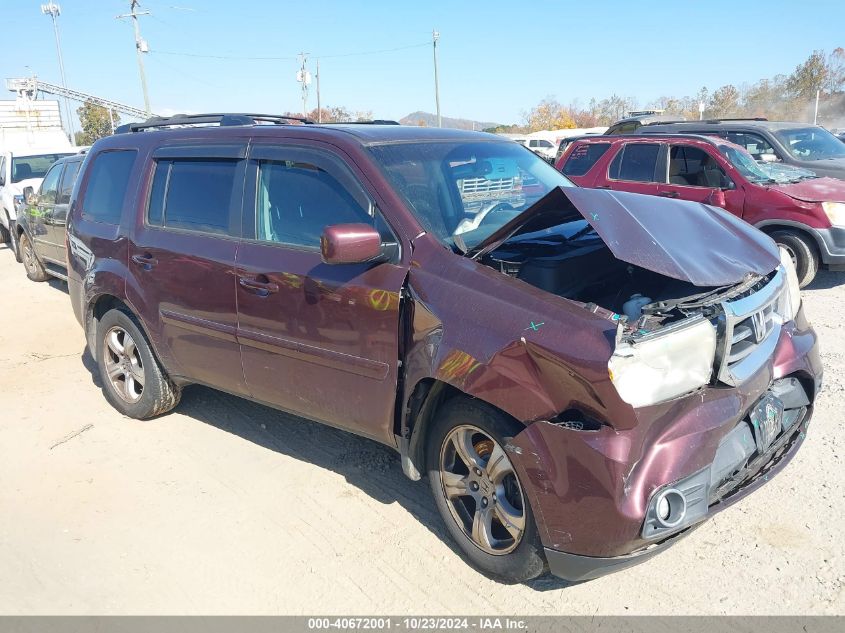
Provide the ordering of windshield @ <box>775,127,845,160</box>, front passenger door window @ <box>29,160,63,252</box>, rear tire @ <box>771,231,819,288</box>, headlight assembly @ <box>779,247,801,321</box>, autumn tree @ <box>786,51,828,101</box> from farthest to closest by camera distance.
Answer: autumn tree @ <box>786,51,828,101</box>, windshield @ <box>775,127,845,160</box>, front passenger door window @ <box>29,160,63,252</box>, rear tire @ <box>771,231,819,288</box>, headlight assembly @ <box>779,247,801,321</box>

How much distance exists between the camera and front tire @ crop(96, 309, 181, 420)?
468 cm

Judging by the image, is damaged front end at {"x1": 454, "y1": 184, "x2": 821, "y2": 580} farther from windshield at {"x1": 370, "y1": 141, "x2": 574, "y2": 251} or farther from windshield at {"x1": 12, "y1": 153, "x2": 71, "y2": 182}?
windshield at {"x1": 12, "y1": 153, "x2": 71, "y2": 182}

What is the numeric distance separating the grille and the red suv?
4046 mm

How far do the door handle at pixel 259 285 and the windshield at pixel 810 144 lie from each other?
890 centimetres

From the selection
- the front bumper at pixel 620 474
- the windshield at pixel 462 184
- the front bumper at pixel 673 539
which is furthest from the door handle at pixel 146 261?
the front bumper at pixel 673 539

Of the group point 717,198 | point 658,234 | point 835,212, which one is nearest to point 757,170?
point 717,198

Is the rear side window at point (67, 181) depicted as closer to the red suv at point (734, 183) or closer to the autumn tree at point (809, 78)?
the red suv at point (734, 183)

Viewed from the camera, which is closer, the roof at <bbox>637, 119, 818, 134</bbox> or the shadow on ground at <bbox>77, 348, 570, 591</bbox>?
the shadow on ground at <bbox>77, 348, 570, 591</bbox>

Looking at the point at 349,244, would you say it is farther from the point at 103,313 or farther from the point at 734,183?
the point at 734,183

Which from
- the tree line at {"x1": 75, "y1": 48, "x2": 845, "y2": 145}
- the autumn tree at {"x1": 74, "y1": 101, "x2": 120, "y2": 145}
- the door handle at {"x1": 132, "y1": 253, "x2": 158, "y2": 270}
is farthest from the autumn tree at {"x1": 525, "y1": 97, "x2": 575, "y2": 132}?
the door handle at {"x1": 132, "y1": 253, "x2": 158, "y2": 270}

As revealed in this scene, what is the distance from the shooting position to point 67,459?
14.3ft

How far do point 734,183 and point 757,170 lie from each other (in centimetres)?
39

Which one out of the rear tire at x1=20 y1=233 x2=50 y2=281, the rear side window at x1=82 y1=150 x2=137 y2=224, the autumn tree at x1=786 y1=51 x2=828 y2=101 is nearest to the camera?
the rear side window at x1=82 y1=150 x2=137 y2=224

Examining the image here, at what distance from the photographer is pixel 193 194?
4.17 m
